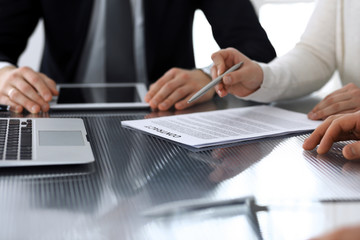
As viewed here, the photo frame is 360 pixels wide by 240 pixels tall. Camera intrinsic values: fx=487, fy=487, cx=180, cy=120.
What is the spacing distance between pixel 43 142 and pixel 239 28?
1.86ft

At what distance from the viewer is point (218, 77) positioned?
0.79 metres

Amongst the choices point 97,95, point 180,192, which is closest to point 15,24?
point 97,95

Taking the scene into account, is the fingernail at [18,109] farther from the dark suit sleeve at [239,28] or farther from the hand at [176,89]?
the dark suit sleeve at [239,28]

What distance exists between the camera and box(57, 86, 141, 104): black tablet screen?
94cm

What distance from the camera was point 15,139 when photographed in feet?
2.00

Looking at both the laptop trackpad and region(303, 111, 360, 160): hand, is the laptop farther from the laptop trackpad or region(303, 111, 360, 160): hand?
region(303, 111, 360, 160): hand

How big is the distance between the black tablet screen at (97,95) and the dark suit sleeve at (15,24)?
30cm

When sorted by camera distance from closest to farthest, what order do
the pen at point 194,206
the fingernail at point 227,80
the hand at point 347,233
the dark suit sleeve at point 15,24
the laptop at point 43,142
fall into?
1. the hand at point 347,233
2. the pen at point 194,206
3. the laptop at point 43,142
4. the fingernail at point 227,80
5. the dark suit sleeve at point 15,24

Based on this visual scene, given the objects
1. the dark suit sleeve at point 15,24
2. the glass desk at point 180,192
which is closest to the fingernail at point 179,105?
the glass desk at point 180,192

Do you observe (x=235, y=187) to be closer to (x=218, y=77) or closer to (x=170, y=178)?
(x=170, y=178)

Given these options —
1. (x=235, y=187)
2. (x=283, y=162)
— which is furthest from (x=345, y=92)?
(x=235, y=187)

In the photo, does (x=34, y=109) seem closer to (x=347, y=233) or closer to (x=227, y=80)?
(x=227, y=80)

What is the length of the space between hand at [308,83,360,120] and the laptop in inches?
15.0

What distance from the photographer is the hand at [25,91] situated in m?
0.85
